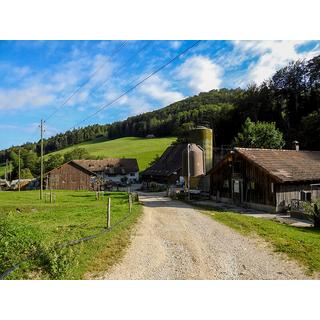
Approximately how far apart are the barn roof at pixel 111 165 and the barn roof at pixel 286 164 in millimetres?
46255

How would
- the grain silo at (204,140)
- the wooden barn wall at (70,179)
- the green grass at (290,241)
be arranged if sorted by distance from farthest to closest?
the wooden barn wall at (70,179), the grain silo at (204,140), the green grass at (290,241)

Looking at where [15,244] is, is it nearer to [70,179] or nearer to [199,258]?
[199,258]

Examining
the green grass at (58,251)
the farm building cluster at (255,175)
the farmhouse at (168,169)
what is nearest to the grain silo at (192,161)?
the farm building cluster at (255,175)

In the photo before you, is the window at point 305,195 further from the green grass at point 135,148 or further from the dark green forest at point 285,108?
the green grass at point 135,148

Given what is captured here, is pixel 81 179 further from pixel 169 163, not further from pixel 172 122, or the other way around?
pixel 172 122

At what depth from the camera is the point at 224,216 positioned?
21.8m

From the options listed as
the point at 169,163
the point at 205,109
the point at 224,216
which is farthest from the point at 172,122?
the point at 224,216

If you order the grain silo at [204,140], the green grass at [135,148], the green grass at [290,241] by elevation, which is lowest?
the green grass at [290,241]

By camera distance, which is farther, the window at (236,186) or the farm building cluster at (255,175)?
the window at (236,186)

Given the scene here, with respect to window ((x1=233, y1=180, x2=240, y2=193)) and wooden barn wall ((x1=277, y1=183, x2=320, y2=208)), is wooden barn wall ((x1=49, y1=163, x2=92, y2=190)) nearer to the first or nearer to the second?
window ((x1=233, y1=180, x2=240, y2=193))

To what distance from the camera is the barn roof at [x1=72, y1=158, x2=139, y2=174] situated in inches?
2879

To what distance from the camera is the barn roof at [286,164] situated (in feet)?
91.6

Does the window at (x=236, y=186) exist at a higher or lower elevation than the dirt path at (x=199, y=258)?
higher

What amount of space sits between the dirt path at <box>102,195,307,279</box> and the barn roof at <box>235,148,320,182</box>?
13.4 meters
